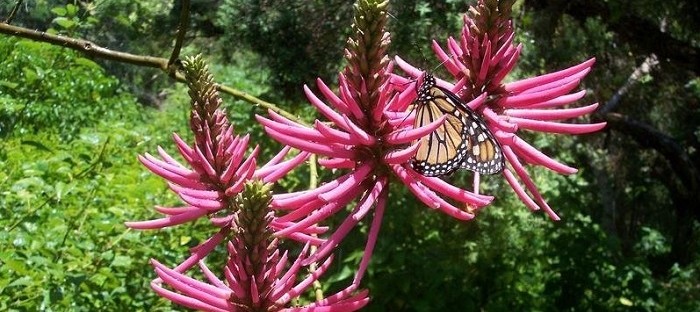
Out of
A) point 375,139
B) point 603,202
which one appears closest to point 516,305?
point 375,139

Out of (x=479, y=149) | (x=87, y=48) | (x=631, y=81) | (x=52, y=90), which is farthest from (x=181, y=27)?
(x=631, y=81)

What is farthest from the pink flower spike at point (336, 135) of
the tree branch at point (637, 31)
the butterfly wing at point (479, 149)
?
the tree branch at point (637, 31)

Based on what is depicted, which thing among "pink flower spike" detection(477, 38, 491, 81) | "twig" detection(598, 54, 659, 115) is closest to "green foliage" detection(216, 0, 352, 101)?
"twig" detection(598, 54, 659, 115)

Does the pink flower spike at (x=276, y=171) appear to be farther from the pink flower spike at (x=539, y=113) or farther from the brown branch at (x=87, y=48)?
the brown branch at (x=87, y=48)

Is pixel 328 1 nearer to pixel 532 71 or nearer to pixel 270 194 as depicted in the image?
pixel 532 71

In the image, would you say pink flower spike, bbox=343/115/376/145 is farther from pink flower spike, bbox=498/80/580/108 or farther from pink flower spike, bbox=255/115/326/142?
pink flower spike, bbox=498/80/580/108

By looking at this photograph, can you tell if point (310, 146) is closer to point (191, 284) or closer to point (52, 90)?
point (191, 284)
